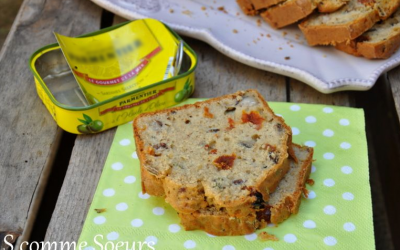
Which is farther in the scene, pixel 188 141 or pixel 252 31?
pixel 252 31

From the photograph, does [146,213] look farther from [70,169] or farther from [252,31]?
[252,31]

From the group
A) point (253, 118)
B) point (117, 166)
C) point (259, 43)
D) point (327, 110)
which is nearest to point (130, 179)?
point (117, 166)

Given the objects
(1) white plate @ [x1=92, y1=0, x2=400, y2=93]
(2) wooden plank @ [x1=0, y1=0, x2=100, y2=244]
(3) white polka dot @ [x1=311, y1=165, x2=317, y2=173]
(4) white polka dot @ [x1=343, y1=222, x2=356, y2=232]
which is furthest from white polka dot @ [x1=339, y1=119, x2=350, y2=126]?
(2) wooden plank @ [x1=0, y1=0, x2=100, y2=244]

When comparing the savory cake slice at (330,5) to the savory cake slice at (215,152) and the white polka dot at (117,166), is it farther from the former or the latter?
the white polka dot at (117,166)

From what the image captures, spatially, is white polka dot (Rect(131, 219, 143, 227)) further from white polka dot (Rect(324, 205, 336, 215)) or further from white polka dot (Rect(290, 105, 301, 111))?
white polka dot (Rect(290, 105, 301, 111))

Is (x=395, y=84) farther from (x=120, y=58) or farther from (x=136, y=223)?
(x=136, y=223)

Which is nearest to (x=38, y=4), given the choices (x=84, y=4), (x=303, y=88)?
(x=84, y=4)
